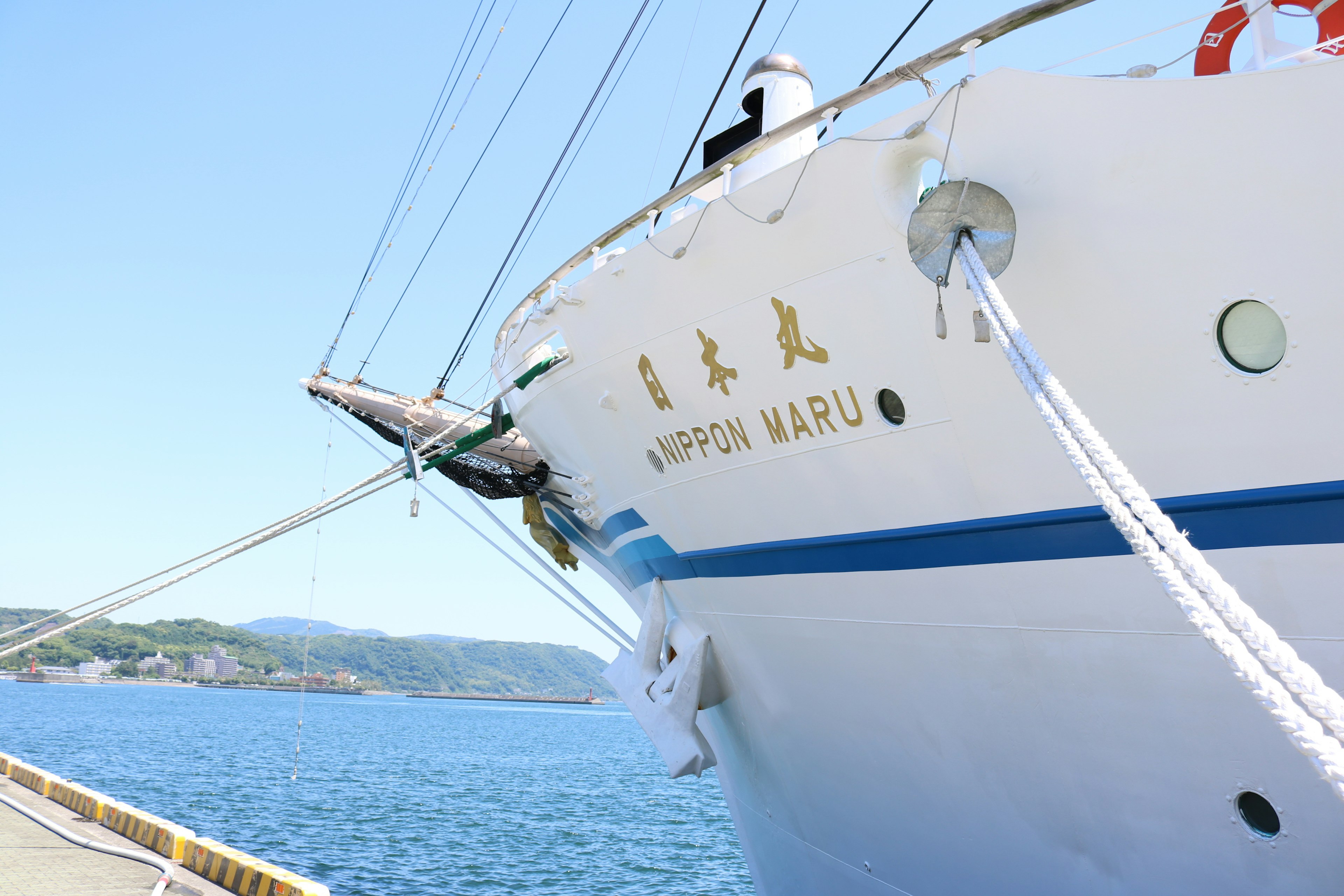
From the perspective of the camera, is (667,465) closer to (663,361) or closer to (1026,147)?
(663,361)

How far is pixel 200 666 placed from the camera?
15975 cm

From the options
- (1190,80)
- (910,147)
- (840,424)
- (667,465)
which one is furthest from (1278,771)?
(667,465)

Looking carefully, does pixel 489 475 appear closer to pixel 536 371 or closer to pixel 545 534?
pixel 545 534

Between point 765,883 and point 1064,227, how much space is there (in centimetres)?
645

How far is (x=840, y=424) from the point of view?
4703 mm

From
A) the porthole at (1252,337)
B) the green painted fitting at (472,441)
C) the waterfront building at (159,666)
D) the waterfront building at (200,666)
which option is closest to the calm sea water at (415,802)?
the green painted fitting at (472,441)

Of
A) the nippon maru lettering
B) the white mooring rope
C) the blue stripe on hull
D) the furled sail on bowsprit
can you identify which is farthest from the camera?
the furled sail on bowsprit

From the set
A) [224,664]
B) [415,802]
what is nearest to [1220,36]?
[415,802]

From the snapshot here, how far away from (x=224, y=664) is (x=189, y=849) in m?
181

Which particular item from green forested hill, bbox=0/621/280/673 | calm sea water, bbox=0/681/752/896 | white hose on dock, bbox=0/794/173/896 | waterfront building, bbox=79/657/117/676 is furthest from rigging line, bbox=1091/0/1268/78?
waterfront building, bbox=79/657/117/676

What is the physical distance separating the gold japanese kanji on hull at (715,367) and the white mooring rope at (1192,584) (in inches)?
76.7

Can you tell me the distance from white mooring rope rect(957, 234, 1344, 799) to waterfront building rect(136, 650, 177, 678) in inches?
7057

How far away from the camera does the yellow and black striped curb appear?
22.7 ft

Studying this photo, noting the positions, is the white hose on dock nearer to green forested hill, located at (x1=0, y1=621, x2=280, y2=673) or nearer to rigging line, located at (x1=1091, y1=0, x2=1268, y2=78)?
rigging line, located at (x1=1091, y1=0, x2=1268, y2=78)
